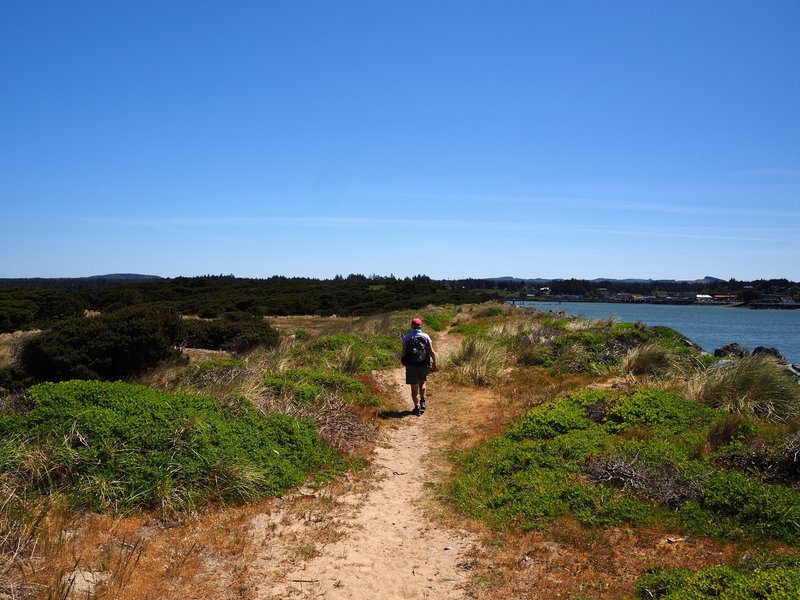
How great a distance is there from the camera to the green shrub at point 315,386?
30.4 feet

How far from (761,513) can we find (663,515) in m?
0.80

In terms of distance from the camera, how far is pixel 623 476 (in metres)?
5.96

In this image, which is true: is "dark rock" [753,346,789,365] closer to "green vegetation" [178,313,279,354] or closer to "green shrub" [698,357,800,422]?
"green shrub" [698,357,800,422]

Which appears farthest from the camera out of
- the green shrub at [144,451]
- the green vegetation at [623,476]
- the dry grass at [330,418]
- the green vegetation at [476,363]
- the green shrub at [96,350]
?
the green vegetation at [476,363]

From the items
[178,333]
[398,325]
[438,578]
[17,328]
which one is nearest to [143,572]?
[438,578]

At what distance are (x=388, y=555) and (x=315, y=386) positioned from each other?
16.9 feet

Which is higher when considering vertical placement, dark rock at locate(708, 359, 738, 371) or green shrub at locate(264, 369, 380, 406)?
dark rock at locate(708, 359, 738, 371)

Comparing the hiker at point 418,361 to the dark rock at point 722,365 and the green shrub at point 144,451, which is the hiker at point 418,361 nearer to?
the green shrub at point 144,451

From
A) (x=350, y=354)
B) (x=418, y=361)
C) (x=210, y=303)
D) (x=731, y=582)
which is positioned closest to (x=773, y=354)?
(x=350, y=354)

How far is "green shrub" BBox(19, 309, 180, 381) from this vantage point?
1234 centimetres

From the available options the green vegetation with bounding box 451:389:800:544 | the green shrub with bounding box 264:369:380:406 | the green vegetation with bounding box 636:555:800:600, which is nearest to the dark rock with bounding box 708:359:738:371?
the green vegetation with bounding box 451:389:800:544

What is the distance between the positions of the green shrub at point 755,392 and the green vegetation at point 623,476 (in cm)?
82

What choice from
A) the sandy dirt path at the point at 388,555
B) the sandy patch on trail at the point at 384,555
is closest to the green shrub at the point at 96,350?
the sandy dirt path at the point at 388,555

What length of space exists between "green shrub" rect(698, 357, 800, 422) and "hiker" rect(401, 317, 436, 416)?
4.72 meters
